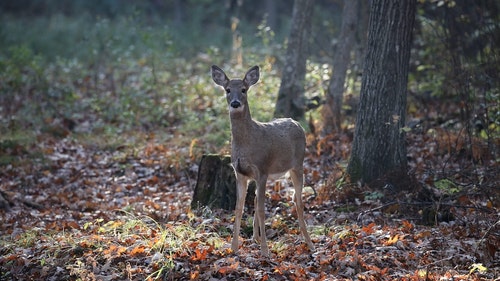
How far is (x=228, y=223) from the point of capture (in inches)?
359

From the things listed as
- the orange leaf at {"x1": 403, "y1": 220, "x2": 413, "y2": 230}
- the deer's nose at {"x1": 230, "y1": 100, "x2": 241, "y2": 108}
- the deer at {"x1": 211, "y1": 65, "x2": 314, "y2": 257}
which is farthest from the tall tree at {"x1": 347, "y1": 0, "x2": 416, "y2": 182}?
the deer's nose at {"x1": 230, "y1": 100, "x2": 241, "y2": 108}

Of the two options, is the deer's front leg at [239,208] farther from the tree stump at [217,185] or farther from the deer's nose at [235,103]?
the tree stump at [217,185]

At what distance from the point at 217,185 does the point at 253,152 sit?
86.4 inches

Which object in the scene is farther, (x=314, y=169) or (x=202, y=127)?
(x=202, y=127)

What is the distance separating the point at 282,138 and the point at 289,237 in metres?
1.23

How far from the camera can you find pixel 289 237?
28.1 ft

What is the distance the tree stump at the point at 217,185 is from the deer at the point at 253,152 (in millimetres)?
1580

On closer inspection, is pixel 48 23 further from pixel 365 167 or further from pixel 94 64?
pixel 365 167

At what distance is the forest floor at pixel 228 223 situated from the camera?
23.5ft

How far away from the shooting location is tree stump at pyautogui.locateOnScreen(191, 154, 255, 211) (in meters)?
9.86

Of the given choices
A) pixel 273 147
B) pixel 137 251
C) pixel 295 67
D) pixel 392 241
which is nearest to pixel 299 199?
pixel 273 147

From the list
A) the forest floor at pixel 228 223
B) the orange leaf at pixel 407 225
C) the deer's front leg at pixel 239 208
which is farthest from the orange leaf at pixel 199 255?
the orange leaf at pixel 407 225

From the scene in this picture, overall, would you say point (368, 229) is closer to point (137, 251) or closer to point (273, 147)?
point (273, 147)

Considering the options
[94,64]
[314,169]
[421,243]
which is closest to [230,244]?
[421,243]
